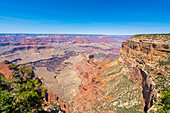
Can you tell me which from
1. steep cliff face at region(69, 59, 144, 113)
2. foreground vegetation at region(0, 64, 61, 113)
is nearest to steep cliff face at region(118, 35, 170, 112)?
steep cliff face at region(69, 59, 144, 113)

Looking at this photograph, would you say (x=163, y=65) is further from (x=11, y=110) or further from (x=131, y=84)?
(x=11, y=110)

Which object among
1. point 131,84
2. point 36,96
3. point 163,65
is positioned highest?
point 163,65

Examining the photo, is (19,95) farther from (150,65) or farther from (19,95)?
(150,65)

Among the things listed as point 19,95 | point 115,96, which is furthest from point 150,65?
point 19,95

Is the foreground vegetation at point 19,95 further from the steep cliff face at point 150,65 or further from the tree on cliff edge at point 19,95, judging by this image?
the steep cliff face at point 150,65

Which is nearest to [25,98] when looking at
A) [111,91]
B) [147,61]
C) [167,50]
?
[111,91]

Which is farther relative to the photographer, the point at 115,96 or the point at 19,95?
the point at 115,96

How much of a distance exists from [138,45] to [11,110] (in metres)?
47.6

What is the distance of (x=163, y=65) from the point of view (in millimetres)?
30266

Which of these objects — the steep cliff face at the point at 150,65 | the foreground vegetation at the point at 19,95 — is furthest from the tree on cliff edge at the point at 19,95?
the steep cliff face at the point at 150,65

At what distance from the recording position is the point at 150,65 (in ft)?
108

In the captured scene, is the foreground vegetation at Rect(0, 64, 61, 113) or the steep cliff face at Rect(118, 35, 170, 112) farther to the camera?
the steep cliff face at Rect(118, 35, 170, 112)

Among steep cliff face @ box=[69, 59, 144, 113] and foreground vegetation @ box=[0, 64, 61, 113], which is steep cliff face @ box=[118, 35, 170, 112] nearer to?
steep cliff face @ box=[69, 59, 144, 113]

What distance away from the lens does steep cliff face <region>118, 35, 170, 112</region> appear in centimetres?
2669
